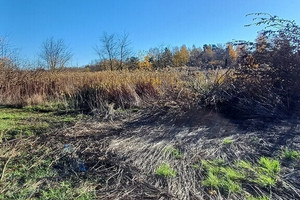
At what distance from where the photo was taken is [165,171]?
7.97ft

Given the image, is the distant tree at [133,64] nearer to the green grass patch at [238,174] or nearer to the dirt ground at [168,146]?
the dirt ground at [168,146]

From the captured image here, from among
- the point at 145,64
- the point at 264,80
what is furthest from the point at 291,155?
the point at 145,64

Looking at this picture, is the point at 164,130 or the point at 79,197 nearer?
the point at 79,197

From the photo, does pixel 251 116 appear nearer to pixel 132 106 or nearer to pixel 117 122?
pixel 117 122

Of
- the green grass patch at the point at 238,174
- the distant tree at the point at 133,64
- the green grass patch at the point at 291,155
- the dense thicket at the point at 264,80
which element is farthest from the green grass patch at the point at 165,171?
the distant tree at the point at 133,64

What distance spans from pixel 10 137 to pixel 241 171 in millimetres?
3605

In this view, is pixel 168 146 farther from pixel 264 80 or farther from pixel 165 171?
pixel 264 80

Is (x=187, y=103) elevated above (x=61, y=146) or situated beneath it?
elevated above

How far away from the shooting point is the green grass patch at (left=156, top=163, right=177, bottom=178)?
2385mm

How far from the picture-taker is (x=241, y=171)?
2367 mm

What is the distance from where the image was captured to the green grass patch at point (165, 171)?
2385mm

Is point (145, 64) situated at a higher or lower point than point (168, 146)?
higher

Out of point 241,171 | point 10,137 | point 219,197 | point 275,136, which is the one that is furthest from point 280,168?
point 10,137

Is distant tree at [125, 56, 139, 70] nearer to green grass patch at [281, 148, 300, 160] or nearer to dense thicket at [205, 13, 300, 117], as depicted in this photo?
dense thicket at [205, 13, 300, 117]
